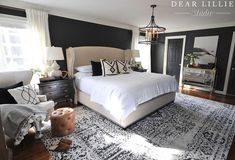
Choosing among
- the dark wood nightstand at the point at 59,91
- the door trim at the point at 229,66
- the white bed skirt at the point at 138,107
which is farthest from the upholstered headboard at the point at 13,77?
the door trim at the point at 229,66

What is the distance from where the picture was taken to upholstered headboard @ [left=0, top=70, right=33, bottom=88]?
243 cm

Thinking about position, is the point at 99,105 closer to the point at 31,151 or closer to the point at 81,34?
the point at 31,151

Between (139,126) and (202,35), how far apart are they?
4408mm

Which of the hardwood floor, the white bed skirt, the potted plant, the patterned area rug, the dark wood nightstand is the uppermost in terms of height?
the potted plant

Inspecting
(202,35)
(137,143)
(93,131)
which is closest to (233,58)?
(202,35)

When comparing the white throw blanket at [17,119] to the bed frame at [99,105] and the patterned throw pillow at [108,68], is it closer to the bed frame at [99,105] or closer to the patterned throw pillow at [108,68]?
the bed frame at [99,105]

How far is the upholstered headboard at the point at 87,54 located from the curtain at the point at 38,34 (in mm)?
616

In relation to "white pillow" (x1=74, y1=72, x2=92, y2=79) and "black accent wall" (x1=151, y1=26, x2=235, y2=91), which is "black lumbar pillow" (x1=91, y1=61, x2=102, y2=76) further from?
"black accent wall" (x1=151, y1=26, x2=235, y2=91)

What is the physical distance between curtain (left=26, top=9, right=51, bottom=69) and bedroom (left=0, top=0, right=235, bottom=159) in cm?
2

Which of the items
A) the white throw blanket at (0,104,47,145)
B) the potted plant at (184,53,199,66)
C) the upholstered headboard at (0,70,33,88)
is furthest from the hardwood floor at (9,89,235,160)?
the potted plant at (184,53,199,66)

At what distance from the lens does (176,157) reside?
1870 millimetres

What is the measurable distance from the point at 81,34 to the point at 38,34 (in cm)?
122

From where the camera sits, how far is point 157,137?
90.9 inches

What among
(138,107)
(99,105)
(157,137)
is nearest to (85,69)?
(99,105)
